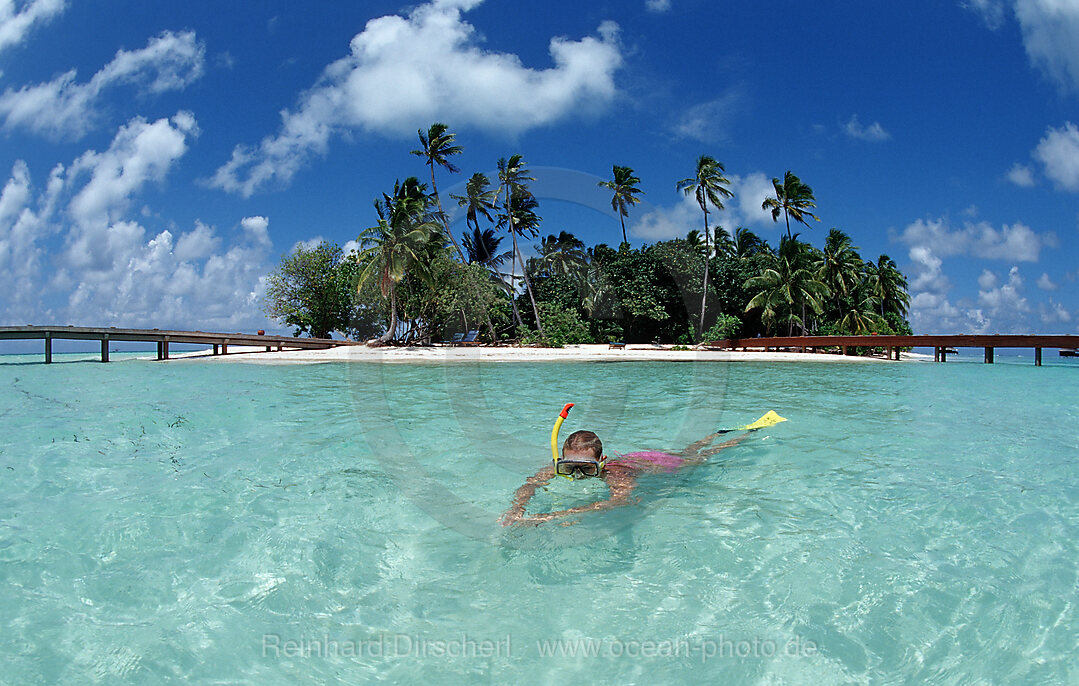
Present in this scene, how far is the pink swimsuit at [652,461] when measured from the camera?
20.2ft

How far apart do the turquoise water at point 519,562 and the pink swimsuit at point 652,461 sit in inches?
15.5

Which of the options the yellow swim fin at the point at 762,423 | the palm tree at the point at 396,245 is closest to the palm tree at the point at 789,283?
the palm tree at the point at 396,245

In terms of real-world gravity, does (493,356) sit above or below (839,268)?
below

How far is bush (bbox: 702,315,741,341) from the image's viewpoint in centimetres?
3606

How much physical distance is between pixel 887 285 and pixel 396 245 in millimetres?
43927

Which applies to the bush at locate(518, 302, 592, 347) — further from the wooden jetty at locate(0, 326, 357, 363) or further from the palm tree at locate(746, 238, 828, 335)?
the wooden jetty at locate(0, 326, 357, 363)

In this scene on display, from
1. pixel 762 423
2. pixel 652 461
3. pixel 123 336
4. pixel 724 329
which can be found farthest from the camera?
pixel 724 329

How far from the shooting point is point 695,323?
3800 centimetres

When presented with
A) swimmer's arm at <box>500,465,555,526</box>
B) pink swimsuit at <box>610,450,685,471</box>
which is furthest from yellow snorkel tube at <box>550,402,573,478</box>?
pink swimsuit at <box>610,450,685,471</box>

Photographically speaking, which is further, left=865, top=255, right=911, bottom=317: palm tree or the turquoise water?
left=865, top=255, right=911, bottom=317: palm tree

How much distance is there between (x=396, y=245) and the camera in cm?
3047

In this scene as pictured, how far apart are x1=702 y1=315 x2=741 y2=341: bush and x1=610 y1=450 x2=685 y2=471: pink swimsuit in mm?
30672

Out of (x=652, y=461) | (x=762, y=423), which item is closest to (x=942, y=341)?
(x=762, y=423)

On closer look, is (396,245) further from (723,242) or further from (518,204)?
(723,242)
